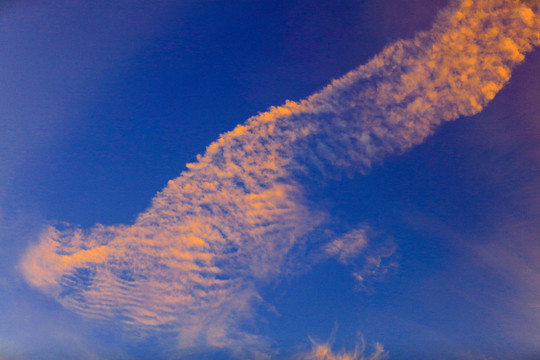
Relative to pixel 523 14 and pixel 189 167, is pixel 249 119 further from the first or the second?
pixel 523 14

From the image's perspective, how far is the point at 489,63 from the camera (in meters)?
13.1

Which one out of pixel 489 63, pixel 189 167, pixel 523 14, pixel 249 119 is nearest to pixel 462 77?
pixel 489 63

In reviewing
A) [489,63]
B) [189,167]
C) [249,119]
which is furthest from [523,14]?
[189,167]

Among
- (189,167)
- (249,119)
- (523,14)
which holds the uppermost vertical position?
(523,14)

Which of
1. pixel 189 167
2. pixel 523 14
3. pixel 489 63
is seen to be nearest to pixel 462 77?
pixel 489 63

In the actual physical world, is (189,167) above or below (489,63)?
below

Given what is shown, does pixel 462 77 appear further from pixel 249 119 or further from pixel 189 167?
pixel 189 167

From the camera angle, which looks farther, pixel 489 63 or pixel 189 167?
pixel 189 167

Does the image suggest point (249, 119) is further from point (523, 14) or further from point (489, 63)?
point (523, 14)

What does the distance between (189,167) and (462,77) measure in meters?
8.14

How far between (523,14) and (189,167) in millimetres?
10051

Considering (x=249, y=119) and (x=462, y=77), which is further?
(x=249, y=119)

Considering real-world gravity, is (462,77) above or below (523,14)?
below

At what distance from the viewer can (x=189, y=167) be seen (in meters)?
14.6
